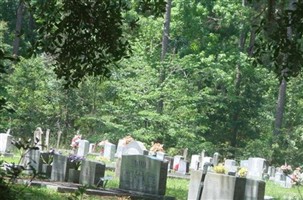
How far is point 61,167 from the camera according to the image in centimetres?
1508

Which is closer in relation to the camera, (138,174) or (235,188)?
(235,188)

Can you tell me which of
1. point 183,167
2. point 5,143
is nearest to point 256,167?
point 183,167

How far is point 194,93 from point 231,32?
849 centimetres

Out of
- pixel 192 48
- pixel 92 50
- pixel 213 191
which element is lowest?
pixel 213 191

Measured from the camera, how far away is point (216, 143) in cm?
3869

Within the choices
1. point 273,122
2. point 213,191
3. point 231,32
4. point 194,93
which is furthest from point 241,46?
point 213,191

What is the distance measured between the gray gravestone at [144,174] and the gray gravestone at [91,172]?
646 mm

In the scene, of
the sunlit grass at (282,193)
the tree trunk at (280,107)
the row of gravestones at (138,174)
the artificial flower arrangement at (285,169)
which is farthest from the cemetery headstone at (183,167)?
the tree trunk at (280,107)

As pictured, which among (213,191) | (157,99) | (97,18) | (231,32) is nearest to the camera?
(97,18)

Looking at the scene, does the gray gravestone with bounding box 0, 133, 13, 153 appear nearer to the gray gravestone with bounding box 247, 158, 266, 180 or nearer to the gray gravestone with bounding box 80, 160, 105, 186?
the gray gravestone with bounding box 247, 158, 266, 180

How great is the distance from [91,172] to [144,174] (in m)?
1.11

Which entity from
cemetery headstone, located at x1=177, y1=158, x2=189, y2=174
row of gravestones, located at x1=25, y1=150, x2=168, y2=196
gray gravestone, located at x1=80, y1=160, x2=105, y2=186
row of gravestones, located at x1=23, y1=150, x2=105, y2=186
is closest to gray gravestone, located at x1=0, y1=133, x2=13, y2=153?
cemetery headstone, located at x1=177, y1=158, x2=189, y2=174

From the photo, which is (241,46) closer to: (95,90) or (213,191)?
(95,90)

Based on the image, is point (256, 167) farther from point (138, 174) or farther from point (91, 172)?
point (91, 172)
